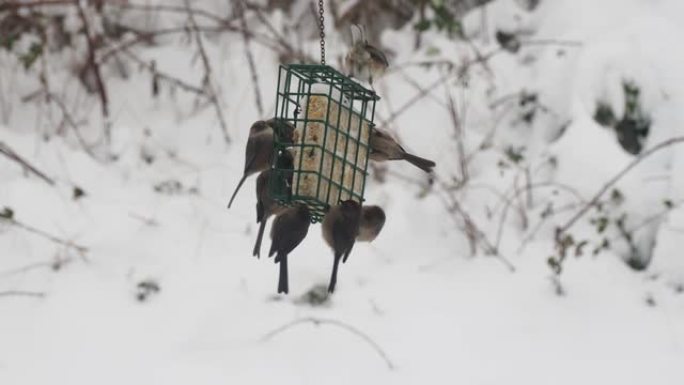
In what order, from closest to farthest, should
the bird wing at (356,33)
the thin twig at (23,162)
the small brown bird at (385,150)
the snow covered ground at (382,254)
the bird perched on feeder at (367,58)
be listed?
the small brown bird at (385,150) → the bird wing at (356,33) → the bird perched on feeder at (367,58) → the snow covered ground at (382,254) → the thin twig at (23,162)

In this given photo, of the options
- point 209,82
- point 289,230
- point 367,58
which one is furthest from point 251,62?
point 289,230

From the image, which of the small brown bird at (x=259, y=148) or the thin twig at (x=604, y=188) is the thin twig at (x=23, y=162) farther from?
the thin twig at (x=604, y=188)

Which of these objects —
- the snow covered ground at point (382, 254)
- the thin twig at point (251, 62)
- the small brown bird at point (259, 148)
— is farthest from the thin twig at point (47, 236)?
the small brown bird at point (259, 148)

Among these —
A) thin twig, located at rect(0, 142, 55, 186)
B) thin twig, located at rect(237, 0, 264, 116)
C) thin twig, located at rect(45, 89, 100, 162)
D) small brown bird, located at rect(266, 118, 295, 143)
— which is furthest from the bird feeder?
thin twig, located at rect(45, 89, 100, 162)

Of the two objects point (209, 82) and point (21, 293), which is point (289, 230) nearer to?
point (21, 293)

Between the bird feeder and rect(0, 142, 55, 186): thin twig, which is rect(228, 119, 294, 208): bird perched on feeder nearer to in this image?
the bird feeder

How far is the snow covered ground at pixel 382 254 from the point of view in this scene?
414cm

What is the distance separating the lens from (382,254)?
16.0ft

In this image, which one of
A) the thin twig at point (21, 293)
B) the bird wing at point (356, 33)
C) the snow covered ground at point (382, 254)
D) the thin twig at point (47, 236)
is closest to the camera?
the bird wing at point (356, 33)

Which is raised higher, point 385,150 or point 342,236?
point 385,150

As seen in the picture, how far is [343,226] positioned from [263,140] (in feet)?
1.28

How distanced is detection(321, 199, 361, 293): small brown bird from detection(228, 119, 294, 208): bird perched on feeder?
0.28 meters

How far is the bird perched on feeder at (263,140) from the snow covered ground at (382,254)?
154cm

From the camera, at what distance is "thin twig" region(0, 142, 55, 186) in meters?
4.77
